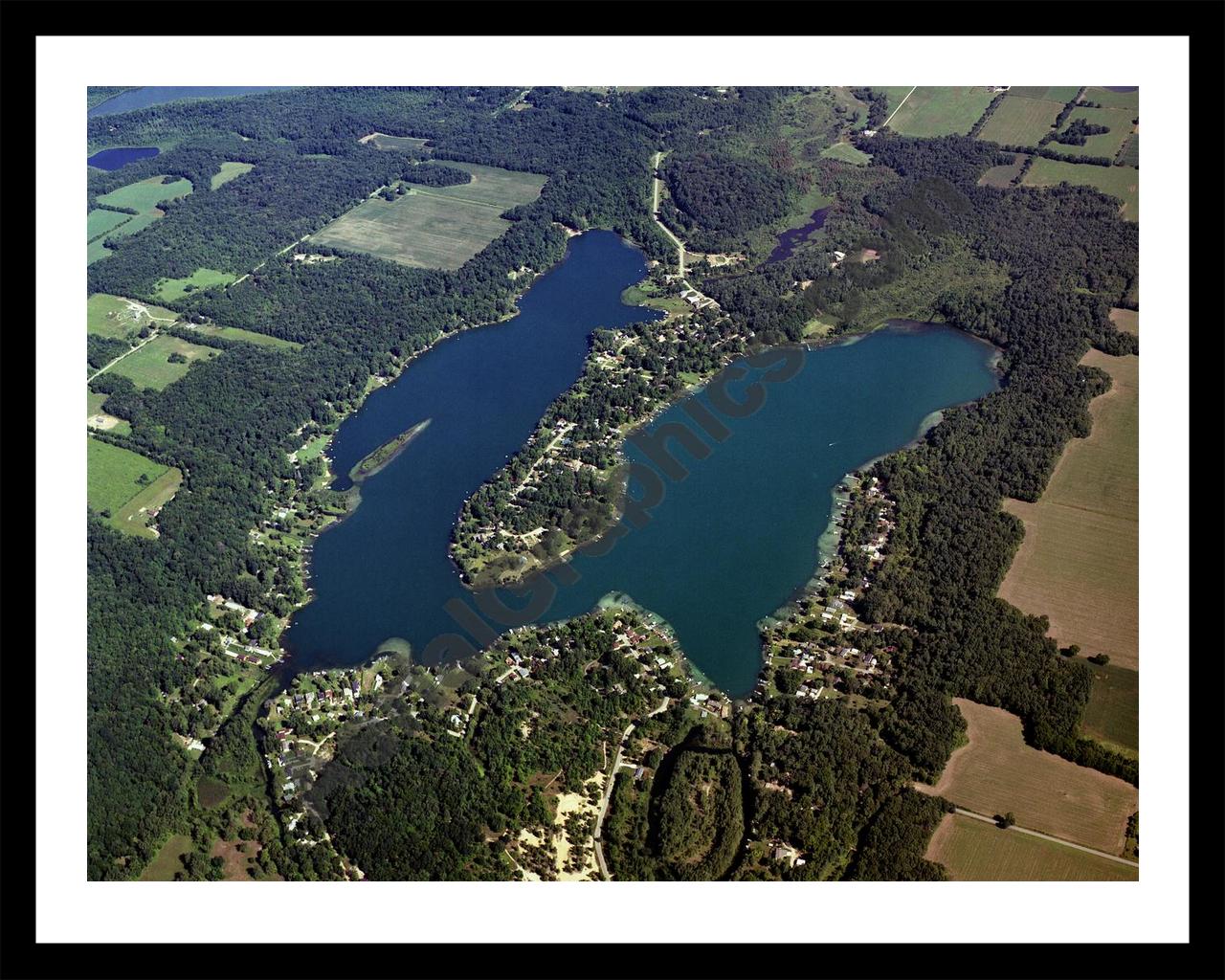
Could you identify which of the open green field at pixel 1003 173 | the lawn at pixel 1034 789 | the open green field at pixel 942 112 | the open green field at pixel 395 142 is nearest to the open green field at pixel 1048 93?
the open green field at pixel 942 112

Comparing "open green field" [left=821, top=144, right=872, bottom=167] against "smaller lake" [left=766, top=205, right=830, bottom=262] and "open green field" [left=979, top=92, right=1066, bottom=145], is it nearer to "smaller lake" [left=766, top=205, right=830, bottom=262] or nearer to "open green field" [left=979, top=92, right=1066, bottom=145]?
"smaller lake" [left=766, top=205, right=830, bottom=262]

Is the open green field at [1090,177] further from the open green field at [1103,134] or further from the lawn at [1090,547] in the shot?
the lawn at [1090,547]

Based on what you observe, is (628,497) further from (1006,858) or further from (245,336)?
(245,336)

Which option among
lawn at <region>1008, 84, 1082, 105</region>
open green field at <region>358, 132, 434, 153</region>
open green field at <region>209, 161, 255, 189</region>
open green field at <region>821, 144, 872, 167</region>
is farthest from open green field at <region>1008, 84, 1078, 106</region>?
open green field at <region>209, 161, 255, 189</region>

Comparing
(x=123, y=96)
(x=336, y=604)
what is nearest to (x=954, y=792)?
(x=336, y=604)

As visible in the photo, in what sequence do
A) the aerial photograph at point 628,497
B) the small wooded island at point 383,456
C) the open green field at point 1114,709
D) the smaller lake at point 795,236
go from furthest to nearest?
the smaller lake at point 795,236
the small wooded island at point 383,456
the open green field at point 1114,709
the aerial photograph at point 628,497
